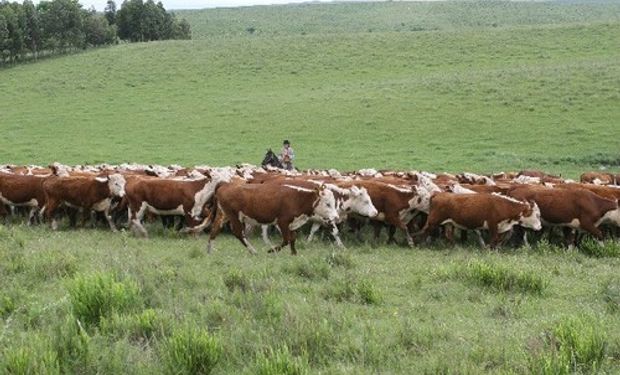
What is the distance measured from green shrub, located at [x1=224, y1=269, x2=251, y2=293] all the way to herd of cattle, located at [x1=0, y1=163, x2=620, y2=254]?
2.87m

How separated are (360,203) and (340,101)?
96.8 ft

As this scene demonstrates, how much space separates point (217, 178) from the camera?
14.1m

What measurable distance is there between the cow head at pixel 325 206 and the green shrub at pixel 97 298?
5.25 metres

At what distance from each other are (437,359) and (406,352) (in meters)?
0.49

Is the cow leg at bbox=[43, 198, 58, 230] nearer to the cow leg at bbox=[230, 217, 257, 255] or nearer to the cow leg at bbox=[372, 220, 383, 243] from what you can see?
the cow leg at bbox=[230, 217, 257, 255]

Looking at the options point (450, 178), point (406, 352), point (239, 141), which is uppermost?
point (406, 352)

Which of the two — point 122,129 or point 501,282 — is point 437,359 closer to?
point 501,282

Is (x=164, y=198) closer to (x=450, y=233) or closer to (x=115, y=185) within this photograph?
(x=115, y=185)

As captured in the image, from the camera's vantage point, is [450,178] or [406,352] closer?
[406,352]

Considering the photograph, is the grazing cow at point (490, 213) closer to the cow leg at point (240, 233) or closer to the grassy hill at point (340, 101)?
the cow leg at point (240, 233)

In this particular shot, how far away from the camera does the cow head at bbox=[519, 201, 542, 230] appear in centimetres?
1254

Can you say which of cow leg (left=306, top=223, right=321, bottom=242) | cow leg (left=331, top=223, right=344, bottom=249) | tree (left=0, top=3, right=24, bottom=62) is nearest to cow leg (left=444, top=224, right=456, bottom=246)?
cow leg (left=331, top=223, right=344, bottom=249)

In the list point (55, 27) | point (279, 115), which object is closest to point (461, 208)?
point (279, 115)

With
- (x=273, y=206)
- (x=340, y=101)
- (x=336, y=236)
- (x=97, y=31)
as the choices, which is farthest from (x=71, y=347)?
(x=97, y=31)
